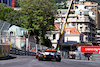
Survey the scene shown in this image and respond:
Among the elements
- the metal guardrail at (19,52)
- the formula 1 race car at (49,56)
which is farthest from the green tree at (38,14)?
the formula 1 race car at (49,56)

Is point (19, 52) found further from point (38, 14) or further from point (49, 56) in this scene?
point (49, 56)

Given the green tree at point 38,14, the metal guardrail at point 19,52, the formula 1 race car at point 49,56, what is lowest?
the formula 1 race car at point 49,56

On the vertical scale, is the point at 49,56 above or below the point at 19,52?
below

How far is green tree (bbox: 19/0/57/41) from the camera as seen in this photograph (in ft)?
172

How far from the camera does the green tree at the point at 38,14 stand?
172 ft

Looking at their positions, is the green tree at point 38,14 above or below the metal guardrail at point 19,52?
above

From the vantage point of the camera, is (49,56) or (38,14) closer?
(49,56)

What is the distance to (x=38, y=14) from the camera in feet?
173

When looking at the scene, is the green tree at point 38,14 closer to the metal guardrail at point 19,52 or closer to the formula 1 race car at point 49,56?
the metal guardrail at point 19,52

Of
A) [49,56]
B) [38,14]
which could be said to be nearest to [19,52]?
[38,14]

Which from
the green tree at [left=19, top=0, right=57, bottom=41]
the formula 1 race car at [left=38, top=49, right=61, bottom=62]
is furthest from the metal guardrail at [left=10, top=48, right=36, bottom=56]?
the formula 1 race car at [left=38, top=49, right=61, bottom=62]

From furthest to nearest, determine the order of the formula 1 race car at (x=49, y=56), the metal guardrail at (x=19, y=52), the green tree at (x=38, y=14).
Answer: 1. the green tree at (x=38, y=14)
2. the metal guardrail at (x=19, y=52)
3. the formula 1 race car at (x=49, y=56)

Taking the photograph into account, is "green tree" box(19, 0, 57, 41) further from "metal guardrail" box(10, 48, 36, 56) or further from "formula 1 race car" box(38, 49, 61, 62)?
"formula 1 race car" box(38, 49, 61, 62)

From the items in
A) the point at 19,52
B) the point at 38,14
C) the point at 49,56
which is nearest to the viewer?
the point at 49,56
